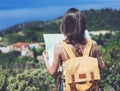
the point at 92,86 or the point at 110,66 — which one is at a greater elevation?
the point at 92,86

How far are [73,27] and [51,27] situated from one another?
96.1m

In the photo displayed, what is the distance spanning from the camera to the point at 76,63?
173 inches

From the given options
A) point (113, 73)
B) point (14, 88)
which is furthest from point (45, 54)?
point (14, 88)

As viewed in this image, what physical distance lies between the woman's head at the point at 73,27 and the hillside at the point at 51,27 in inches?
2819

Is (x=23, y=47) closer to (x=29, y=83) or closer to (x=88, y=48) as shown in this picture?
(x=29, y=83)

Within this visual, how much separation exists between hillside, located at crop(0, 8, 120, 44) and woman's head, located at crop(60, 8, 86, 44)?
7160 cm

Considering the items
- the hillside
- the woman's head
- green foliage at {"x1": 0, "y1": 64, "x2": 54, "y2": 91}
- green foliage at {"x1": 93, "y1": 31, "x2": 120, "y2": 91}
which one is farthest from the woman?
the hillside

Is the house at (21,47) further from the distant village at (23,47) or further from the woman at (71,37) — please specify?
the woman at (71,37)

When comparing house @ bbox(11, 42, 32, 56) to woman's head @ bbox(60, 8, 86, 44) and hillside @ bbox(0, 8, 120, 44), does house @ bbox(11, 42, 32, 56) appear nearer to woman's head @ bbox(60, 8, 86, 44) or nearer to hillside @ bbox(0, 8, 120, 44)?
hillside @ bbox(0, 8, 120, 44)

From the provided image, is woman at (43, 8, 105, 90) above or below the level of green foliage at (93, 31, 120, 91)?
above

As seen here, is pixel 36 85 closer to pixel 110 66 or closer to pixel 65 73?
pixel 110 66

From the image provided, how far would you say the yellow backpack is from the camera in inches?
172

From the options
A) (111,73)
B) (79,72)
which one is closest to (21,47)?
(111,73)

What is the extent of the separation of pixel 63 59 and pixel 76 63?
0.37ft
